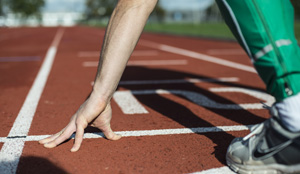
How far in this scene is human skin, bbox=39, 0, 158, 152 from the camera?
71.3 inches

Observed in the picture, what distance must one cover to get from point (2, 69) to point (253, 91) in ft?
14.6

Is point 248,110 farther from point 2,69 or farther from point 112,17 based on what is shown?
point 2,69

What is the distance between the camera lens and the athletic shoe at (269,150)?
145 cm

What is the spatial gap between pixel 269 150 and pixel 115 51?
2.98 feet

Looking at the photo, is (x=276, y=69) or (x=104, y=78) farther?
(x=104, y=78)

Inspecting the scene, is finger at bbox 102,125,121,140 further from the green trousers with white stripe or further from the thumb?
the green trousers with white stripe

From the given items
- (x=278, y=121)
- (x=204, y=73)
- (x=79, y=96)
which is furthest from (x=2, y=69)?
(x=278, y=121)

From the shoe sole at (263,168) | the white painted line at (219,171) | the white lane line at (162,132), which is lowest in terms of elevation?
the white lane line at (162,132)

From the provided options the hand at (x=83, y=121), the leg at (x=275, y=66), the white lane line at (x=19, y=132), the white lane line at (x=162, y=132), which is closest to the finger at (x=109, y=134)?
the hand at (x=83, y=121)

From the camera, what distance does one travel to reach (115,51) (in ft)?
5.93

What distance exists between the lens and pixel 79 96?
3.71 m

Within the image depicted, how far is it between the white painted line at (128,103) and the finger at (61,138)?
40.5 inches

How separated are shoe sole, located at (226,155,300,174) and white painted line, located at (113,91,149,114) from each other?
1.36 meters

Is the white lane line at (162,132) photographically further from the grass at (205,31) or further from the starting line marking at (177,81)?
the grass at (205,31)
